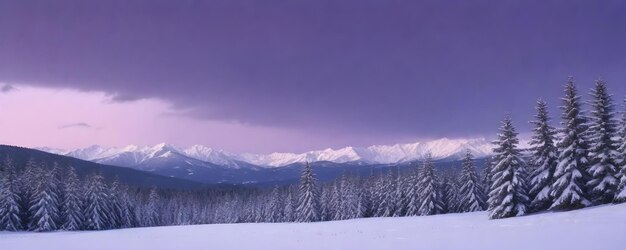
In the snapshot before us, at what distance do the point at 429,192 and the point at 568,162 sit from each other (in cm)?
3445

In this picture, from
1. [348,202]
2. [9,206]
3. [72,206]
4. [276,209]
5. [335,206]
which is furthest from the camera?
[276,209]

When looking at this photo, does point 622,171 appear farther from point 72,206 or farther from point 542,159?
point 72,206

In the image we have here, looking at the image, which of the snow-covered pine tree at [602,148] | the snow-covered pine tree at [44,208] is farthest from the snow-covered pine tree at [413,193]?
the snow-covered pine tree at [44,208]

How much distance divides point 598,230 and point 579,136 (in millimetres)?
20763

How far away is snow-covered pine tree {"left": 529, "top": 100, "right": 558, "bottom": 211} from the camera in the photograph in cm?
4173

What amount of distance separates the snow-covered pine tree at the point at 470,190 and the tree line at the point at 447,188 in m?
0.15

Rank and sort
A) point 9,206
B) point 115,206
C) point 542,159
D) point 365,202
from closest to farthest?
point 542,159 < point 9,206 < point 115,206 < point 365,202

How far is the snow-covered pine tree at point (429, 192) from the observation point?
71.8 m

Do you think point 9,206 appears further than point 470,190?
No

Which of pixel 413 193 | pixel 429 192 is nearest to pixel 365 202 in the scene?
pixel 413 193

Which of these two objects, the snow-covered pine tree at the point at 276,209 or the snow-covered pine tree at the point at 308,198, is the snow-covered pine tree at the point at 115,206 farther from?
the snow-covered pine tree at the point at 276,209

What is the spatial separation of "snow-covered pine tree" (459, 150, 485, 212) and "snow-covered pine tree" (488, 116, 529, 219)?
22.4 metres

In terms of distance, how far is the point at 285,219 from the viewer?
103 m

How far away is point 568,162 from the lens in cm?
3912
